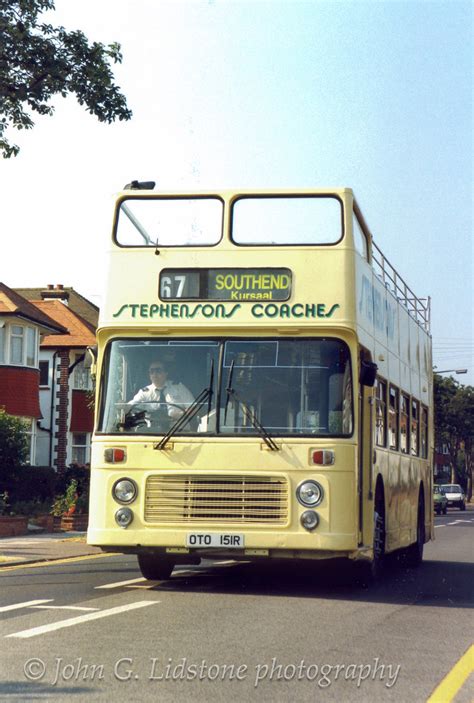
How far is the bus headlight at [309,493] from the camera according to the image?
41.8 feet

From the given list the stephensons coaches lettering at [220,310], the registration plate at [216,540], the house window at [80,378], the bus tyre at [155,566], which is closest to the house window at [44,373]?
the house window at [80,378]

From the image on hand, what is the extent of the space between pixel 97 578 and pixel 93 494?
243 centimetres

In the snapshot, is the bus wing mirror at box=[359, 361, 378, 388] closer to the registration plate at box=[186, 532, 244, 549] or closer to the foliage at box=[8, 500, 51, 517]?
the registration plate at box=[186, 532, 244, 549]

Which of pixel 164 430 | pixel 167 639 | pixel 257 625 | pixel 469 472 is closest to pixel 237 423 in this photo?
pixel 164 430

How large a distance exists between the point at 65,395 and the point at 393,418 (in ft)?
118

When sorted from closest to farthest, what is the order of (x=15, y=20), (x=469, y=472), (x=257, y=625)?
(x=257, y=625)
(x=15, y=20)
(x=469, y=472)

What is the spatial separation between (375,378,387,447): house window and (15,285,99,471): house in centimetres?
3513

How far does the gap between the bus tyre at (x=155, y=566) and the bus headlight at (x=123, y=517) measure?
4.34ft

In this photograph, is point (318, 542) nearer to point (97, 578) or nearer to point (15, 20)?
point (97, 578)

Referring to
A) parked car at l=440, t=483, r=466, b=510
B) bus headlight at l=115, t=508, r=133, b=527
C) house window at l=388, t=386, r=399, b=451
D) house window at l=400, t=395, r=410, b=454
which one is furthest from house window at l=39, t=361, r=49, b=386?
bus headlight at l=115, t=508, r=133, b=527

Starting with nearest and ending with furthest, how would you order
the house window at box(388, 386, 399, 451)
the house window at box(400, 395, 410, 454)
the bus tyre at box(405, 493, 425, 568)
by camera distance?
the house window at box(388, 386, 399, 451) < the house window at box(400, 395, 410, 454) < the bus tyre at box(405, 493, 425, 568)

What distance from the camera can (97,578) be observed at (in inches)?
601

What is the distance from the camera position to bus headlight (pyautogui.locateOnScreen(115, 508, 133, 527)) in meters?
12.9

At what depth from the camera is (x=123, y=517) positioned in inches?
509
